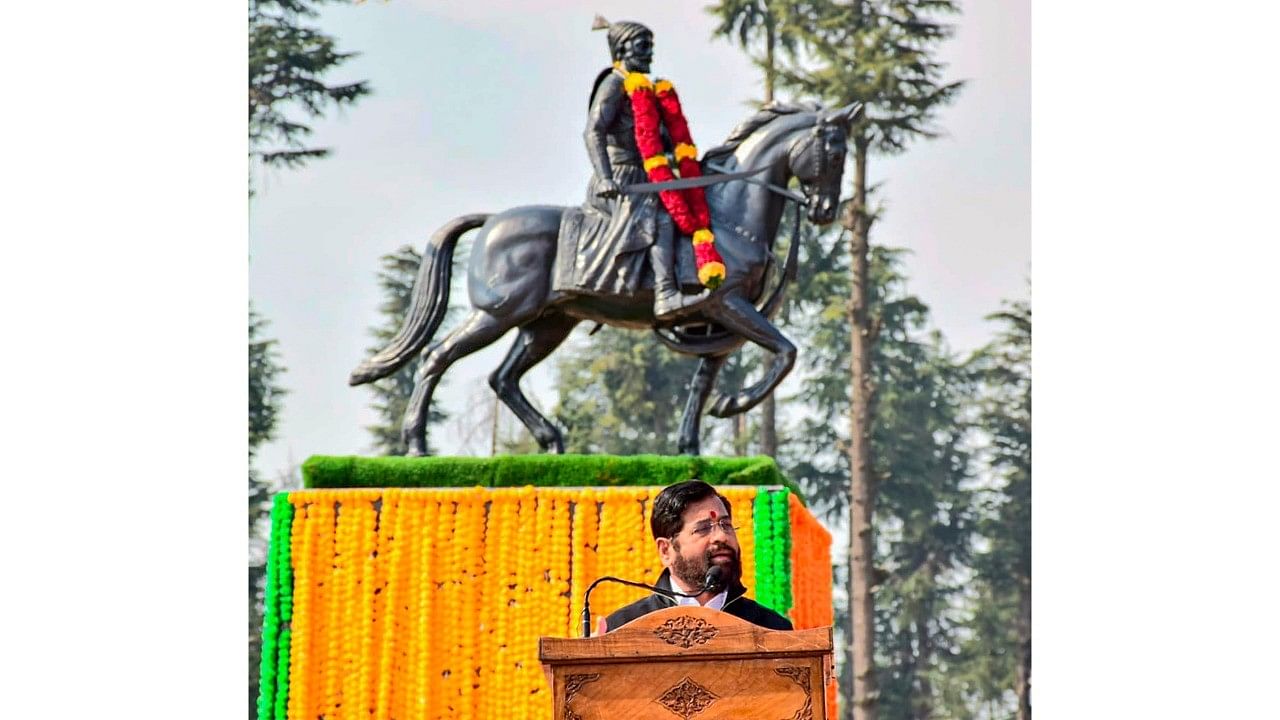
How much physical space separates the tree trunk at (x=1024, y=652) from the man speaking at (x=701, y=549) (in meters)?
14.6

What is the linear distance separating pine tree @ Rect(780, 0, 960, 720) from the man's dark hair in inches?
Answer: 511

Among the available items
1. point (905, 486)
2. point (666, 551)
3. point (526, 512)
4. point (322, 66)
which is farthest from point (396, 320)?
point (666, 551)

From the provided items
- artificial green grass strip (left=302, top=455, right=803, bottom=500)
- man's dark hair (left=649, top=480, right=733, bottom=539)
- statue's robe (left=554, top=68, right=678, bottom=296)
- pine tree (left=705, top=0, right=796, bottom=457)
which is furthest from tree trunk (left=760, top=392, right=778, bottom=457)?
man's dark hair (left=649, top=480, right=733, bottom=539)

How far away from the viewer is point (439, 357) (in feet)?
26.7

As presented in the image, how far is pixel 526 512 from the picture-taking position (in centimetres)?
722

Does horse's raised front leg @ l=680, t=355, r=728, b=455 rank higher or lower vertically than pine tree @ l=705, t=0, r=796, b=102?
lower

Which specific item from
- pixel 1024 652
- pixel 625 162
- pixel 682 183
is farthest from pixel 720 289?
pixel 1024 652

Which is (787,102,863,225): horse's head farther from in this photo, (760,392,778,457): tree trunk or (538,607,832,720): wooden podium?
(760,392,778,457): tree trunk

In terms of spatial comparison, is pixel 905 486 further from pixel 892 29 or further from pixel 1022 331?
pixel 892 29

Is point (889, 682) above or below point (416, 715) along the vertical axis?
below

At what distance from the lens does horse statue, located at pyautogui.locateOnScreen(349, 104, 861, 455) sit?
25.6 feet

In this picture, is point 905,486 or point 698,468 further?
point 905,486

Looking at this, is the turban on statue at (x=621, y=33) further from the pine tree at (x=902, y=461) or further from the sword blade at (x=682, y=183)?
the pine tree at (x=902, y=461)

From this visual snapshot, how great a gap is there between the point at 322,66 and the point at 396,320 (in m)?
2.80
